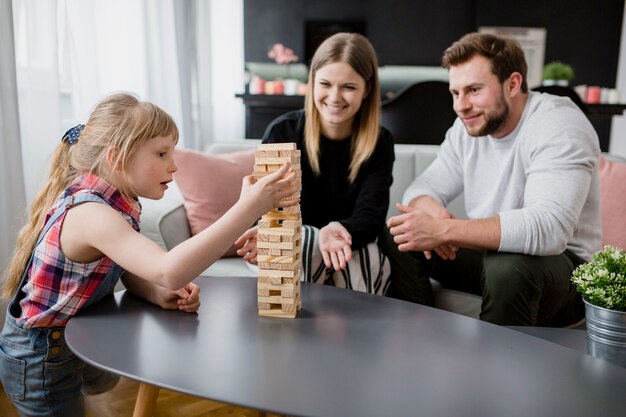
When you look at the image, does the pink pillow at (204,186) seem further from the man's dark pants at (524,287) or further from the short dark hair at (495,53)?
the short dark hair at (495,53)

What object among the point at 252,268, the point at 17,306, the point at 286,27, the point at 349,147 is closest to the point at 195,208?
the point at 252,268

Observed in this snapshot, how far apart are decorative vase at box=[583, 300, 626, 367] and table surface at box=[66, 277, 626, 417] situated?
42 millimetres

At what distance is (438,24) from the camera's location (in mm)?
5312

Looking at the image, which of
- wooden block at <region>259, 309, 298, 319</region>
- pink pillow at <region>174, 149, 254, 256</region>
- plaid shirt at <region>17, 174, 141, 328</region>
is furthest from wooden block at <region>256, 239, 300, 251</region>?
pink pillow at <region>174, 149, 254, 256</region>

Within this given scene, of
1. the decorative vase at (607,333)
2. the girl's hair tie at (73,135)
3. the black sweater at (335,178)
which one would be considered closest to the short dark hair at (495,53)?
the black sweater at (335,178)

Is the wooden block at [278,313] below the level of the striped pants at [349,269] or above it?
above

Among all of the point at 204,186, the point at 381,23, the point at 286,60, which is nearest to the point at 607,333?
the point at 204,186

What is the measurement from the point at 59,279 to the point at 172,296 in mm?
213

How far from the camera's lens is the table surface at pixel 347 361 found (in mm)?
693

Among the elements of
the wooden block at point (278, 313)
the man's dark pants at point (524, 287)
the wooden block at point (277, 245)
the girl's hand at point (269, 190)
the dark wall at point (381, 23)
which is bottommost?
the man's dark pants at point (524, 287)

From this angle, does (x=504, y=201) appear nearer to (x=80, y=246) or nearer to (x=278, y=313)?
(x=278, y=313)

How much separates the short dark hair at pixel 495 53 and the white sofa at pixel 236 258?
54 cm

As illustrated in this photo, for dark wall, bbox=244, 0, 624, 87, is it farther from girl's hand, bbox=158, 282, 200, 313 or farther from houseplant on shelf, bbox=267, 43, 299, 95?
girl's hand, bbox=158, 282, 200, 313

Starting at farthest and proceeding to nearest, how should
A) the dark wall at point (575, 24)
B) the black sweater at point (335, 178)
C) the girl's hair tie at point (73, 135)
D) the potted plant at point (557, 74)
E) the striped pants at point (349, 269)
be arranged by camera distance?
the dark wall at point (575, 24), the potted plant at point (557, 74), the black sweater at point (335, 178), the striped pants at point (349, 269), the girl's hair tie at point (73, 135)
